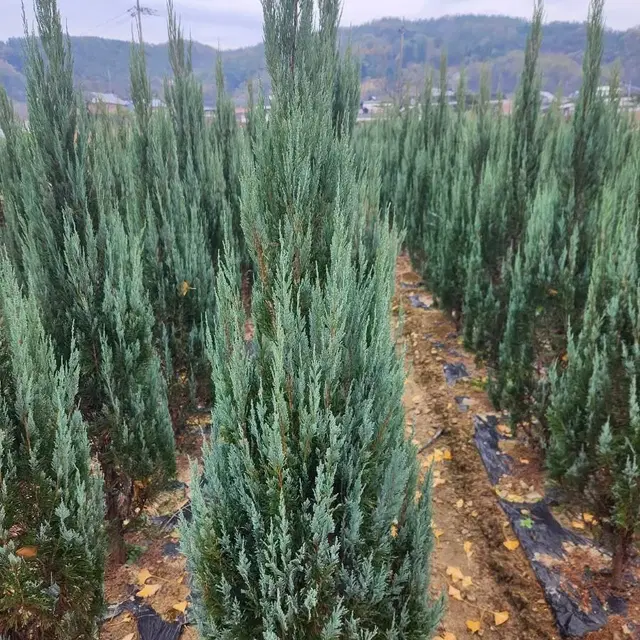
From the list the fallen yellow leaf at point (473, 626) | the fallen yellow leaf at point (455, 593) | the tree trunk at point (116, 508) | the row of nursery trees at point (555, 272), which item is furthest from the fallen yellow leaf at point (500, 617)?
the tree trunk at point (116, 508)

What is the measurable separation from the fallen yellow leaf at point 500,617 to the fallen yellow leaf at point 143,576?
2.24m

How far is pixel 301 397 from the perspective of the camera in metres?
1.71

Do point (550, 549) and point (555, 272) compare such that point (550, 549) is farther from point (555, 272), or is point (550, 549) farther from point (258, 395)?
point (258, 395)

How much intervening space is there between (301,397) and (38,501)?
1.39 m

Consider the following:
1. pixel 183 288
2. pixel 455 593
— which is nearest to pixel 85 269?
pixel 183 288

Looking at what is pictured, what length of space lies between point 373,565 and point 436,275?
6.02 meters

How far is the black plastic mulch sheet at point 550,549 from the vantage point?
113 inches

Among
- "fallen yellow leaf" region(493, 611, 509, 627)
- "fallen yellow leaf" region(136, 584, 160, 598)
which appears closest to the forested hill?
"fallen yellow leaf" region(136, 584, 160, 598)

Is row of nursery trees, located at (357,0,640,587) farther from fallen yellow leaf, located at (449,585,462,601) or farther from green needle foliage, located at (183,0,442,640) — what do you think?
green needle foliage, located at (183,0,442,640)

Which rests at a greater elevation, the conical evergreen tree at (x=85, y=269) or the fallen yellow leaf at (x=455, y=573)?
the conical evergreen tree at (x=85, y=269)

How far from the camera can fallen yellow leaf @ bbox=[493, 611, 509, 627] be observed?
2.93 metres

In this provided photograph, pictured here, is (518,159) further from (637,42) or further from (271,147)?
(637,42)

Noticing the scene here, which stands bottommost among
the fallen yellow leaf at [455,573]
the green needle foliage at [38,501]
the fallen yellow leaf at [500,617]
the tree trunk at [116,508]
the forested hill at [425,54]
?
the fallen yellow leaf at [455,573]

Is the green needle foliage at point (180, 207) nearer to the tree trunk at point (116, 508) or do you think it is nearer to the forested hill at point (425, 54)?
the tree trunk at point (116, 508)
